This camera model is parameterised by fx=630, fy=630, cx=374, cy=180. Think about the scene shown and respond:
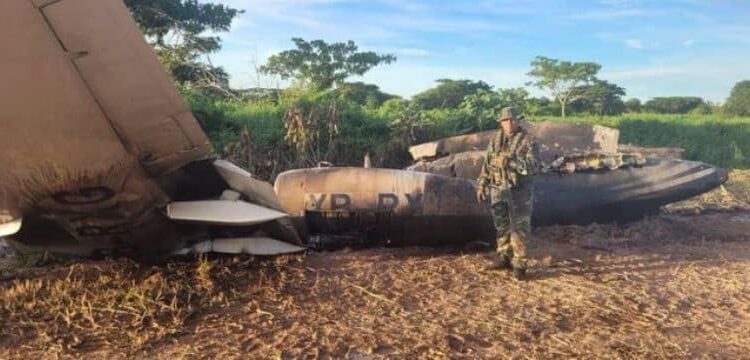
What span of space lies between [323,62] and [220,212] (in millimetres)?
25522

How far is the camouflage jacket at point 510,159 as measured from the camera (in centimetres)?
670

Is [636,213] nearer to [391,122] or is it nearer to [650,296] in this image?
[650,296]

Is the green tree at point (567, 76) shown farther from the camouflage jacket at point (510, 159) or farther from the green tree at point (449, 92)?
the camouflage jacket at point (510, 159)

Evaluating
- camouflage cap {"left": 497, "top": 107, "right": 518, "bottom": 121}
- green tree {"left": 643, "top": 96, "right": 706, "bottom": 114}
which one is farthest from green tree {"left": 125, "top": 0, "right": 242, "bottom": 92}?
green tree {"left": 643, "top": 96, "right": 706, "bottom": 114}

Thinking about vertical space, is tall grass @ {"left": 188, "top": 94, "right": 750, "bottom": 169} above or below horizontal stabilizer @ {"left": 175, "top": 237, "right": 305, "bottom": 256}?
above

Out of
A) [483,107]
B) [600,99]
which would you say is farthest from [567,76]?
[483,107]

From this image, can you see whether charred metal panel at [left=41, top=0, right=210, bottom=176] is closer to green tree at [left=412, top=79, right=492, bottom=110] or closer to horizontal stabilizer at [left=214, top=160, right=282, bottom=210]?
horizontal stabilizer at [left=214, top=160, right=282, bottom=210]

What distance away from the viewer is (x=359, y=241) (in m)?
7.85

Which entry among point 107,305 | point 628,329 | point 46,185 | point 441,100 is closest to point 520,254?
point 628,329

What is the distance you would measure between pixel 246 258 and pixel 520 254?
2.83m

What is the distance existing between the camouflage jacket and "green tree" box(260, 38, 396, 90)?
22045 millimetres

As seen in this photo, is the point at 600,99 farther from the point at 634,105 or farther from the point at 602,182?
the point at 602,182

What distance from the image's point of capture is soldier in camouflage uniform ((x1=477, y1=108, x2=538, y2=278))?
21.9 ft

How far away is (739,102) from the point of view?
35656 mm
